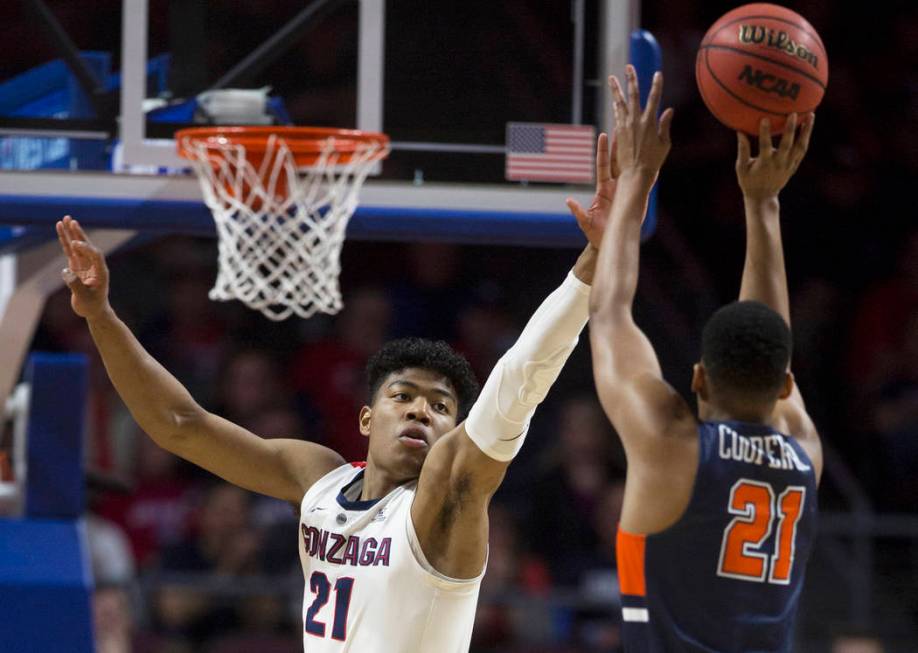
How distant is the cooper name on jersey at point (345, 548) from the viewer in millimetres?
3434

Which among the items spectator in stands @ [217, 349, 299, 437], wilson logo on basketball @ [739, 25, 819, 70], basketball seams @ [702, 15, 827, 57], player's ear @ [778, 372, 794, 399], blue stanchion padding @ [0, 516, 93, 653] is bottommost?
spectator in stands @ [217, 349, 299, 437]

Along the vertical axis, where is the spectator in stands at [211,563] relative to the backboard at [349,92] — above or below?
below

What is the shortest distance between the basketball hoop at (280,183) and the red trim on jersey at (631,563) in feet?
8.25

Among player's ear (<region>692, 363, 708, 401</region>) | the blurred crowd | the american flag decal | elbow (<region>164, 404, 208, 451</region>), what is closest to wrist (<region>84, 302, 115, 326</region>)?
elbow (<region>164, 404, 208, 451</region>)

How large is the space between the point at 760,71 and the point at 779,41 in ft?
0.41

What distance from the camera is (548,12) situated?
5625mm

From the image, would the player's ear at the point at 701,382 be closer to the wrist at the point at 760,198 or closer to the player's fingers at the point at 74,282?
the wrist at the point at 760,198

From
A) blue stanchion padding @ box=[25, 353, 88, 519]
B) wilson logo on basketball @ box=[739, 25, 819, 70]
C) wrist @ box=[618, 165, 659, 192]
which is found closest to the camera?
wrist @ box=[618, 165, 659, 192]

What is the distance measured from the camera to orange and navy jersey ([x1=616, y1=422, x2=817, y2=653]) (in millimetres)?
2768

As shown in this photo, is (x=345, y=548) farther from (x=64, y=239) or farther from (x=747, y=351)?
(x=747, y=351)

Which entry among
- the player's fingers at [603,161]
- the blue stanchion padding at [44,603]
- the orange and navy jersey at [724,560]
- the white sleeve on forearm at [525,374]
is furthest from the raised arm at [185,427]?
the orange and navy jersey at [724,560]

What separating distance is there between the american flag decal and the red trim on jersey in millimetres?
2747

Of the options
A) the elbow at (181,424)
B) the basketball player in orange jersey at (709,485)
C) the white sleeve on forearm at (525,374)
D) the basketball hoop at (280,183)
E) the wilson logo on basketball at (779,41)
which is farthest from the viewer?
the basketball hoop at (280,183)

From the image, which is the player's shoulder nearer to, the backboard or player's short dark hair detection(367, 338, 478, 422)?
player's short dark hair detection(367, 338, 478, 422)
